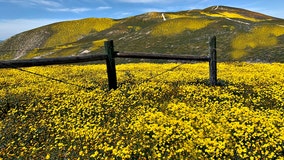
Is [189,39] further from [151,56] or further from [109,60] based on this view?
[109,60]

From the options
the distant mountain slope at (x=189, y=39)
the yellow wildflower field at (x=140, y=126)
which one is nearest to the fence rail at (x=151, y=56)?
the yellow wildflower field at (x=140, y=126)

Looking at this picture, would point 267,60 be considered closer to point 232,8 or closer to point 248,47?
point 248,47

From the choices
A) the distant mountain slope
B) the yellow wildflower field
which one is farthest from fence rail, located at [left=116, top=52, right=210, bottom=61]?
the distant mountain slope

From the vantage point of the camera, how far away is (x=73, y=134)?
27.6ft

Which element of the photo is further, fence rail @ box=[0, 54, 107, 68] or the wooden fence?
the wooden fence

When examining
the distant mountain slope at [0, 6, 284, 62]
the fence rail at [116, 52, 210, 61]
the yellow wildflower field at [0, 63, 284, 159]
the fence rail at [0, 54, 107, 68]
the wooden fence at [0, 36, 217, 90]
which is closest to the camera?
the yellow wildflower field at [0, 63, 284, 159]

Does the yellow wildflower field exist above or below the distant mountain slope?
below

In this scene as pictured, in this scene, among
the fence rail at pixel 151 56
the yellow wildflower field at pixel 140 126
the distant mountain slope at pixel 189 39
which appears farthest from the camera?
the distant mountain slope at pixel 189 39

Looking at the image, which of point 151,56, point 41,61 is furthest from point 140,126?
point 151,56

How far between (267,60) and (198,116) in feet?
88.5

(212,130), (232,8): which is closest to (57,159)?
(212,130)

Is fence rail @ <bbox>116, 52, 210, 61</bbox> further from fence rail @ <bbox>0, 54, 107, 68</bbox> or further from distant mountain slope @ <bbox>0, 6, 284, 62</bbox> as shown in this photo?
distant mountain slope @ <bbox>0, 6, 284, 62</bbox>

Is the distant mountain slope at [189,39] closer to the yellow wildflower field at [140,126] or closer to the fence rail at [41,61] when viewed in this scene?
the fence rail at [41,61]

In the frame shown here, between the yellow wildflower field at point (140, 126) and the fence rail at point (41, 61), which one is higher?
the fence rail at point (41, 61)
